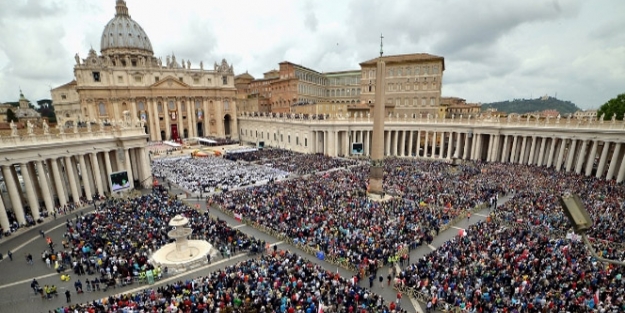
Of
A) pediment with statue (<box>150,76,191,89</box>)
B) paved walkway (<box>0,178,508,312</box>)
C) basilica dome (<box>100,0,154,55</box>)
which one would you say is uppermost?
basilica dome (<box>100,0,154,55</box>)

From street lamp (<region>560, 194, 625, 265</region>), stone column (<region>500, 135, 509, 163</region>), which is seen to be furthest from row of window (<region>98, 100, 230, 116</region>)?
street lamp (<region>560, 194, 625, 265</region>)

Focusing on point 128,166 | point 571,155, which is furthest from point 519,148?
point 128,166

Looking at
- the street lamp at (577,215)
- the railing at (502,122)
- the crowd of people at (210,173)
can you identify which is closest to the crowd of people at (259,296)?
the street lamp at (577,215)

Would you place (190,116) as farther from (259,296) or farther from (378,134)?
(259,296)

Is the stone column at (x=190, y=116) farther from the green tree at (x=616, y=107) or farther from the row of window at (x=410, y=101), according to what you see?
the green tree at (x=616, y=107)

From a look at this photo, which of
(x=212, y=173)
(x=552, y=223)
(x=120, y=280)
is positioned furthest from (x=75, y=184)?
(x=552, y=223)

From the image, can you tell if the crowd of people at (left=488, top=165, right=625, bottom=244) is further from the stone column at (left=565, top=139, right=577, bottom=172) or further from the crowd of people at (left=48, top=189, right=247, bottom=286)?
the crowd of people at (left=48, top=189, right=247, bottom=286)
